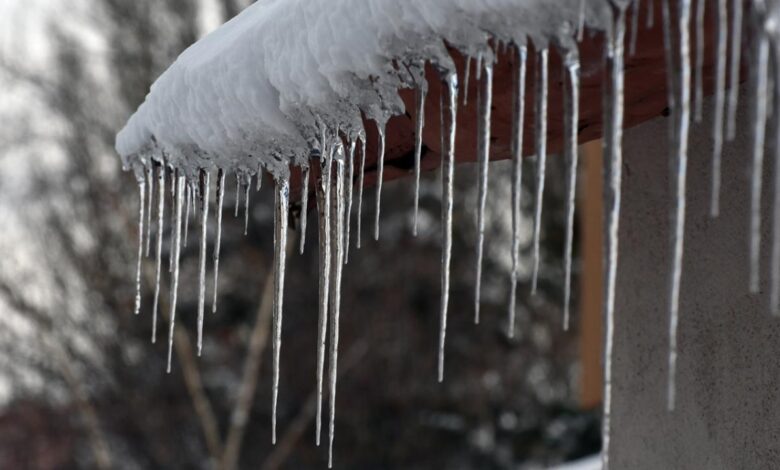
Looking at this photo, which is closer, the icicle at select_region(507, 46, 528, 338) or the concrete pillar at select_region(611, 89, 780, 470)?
the icicle at select_region(507, 46, 528, 338)

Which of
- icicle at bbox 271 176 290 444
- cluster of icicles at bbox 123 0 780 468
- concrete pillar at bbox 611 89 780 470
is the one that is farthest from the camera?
icicle at bbox 271 176 290 444

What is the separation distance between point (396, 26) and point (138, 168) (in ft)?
3.91

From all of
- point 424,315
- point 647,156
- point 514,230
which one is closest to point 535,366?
point 424,315

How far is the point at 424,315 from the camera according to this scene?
11.6 m

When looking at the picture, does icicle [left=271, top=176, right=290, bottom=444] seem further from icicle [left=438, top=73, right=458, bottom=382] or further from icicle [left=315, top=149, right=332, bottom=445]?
icicle [left=438, top=73, right=458, bottom=382]

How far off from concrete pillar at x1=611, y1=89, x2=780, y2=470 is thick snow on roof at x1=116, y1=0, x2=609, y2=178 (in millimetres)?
710

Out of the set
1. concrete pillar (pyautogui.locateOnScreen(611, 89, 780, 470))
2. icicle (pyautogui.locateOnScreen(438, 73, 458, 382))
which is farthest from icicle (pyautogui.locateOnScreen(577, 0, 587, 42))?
concrete pillar (pyautogui.locateOnScreen(611, 89, 780, 470))

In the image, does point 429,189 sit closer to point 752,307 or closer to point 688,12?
point 752,307

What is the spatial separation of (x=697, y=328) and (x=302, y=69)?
957 mm

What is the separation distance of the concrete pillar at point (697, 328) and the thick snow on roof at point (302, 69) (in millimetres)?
710

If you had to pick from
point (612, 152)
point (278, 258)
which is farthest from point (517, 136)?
point (278, 258)

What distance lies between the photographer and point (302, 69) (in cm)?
168

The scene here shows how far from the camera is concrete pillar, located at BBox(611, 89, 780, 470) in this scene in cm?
195

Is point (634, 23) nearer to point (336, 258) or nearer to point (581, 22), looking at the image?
point (581, 22)
